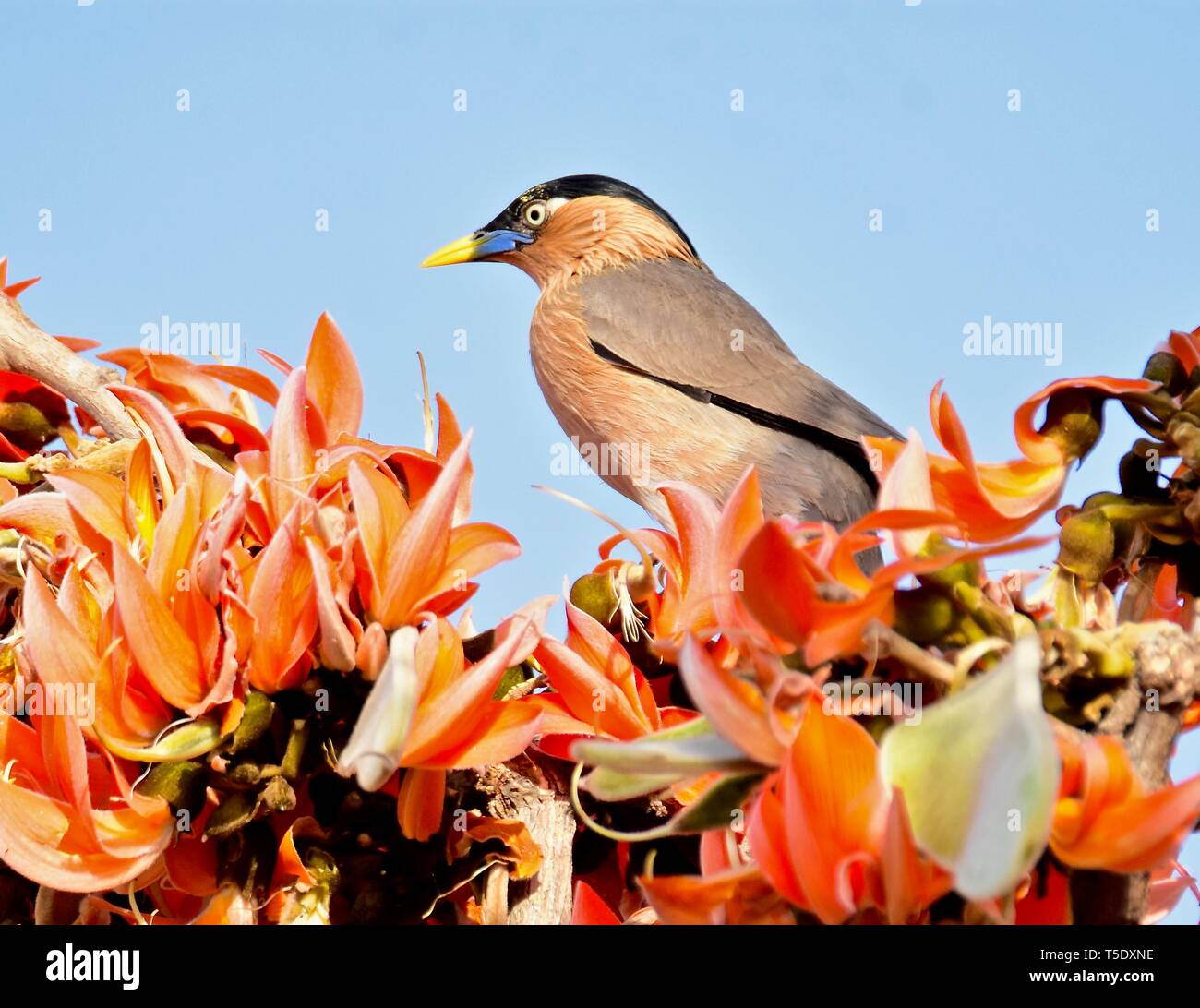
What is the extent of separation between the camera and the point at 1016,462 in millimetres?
810

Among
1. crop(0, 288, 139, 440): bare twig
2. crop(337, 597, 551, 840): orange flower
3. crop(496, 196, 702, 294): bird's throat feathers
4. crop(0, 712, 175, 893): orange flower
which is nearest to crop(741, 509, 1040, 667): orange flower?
crop(337, 597, 551, 840): orange flower

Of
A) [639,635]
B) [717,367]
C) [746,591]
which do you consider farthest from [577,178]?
[746,591]

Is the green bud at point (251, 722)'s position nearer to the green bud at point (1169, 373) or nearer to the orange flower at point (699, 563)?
the orange flower at point (699, 563)

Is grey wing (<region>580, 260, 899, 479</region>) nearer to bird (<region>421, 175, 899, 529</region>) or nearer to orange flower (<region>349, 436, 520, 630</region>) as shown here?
bird (<region>421, 175, 899, 529</region>)

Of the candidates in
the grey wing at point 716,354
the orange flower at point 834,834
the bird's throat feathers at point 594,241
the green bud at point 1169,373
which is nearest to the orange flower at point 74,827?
the orange flower at point 834,834

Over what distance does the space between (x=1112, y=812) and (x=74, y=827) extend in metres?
0.61

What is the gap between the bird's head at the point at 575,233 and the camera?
4.81 metres

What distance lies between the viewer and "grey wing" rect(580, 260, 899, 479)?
3762 mm

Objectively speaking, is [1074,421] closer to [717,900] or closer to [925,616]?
[925,616]

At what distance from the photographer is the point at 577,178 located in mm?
5070

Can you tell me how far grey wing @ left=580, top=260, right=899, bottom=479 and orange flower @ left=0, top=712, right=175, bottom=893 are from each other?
291cm

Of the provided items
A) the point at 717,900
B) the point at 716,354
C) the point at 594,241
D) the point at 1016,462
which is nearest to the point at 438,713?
the point at 717,900

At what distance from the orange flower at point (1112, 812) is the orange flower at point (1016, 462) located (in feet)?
0.63
